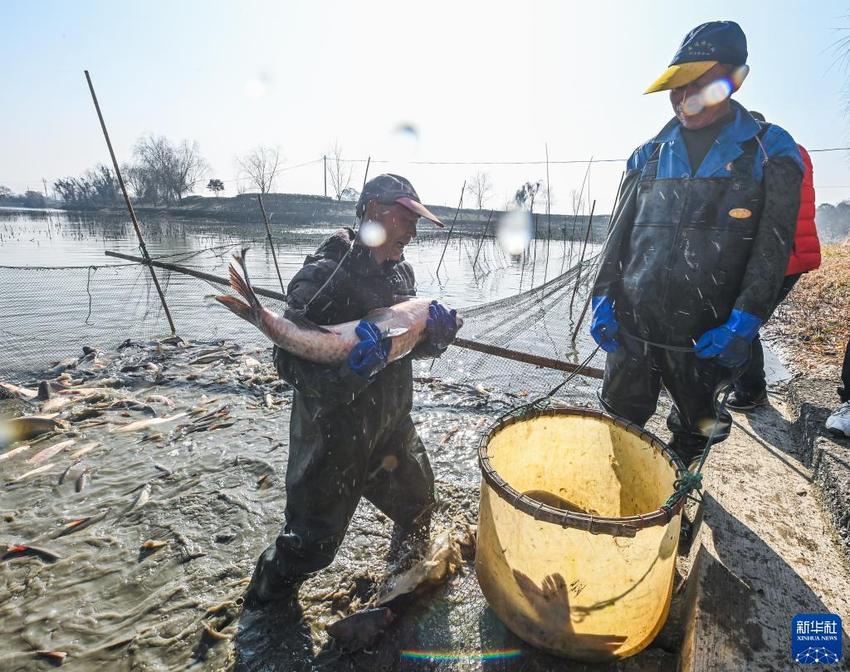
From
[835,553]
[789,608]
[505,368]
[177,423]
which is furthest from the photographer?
[505,368]

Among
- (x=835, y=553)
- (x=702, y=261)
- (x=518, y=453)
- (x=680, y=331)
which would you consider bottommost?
(x=835, y=553)

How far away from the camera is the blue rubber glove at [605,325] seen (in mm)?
2760

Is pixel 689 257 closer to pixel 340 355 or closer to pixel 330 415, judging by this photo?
pixel 340 355

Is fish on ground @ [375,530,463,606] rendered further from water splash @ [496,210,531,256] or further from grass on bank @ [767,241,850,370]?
water splash @ [496,210,531,256]

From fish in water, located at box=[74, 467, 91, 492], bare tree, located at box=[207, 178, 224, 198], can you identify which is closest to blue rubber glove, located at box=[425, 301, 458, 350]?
fish in water, located at box=[74, 467, 91, 492]

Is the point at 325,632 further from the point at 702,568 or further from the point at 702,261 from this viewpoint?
the point at 702,261

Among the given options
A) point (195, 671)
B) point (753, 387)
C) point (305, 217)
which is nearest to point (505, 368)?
point (753, 387)

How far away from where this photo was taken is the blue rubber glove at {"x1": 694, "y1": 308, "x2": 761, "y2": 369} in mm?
2238

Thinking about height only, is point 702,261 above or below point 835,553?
above

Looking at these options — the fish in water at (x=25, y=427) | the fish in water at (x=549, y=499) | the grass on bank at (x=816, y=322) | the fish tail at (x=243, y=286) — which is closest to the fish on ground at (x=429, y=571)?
the fish in water at (x=549, y=499)

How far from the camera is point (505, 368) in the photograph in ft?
24.8

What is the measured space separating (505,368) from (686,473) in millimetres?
5844

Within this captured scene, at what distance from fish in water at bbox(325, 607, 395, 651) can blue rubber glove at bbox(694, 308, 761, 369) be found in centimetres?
237

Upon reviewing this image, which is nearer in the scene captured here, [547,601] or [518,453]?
[547,601]
